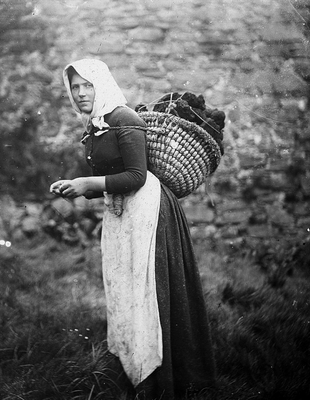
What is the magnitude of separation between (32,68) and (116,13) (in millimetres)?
751

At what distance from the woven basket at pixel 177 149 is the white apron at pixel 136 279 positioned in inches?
3.5

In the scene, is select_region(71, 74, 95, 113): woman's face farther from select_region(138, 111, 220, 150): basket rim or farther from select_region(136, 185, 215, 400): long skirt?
select_region(136, 185, 215, 400): long skirt

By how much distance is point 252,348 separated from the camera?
293cm

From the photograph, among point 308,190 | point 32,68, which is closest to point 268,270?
point 308,190

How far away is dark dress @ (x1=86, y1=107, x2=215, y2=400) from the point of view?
2.16 meters

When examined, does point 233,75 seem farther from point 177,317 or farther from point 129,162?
point 177,317

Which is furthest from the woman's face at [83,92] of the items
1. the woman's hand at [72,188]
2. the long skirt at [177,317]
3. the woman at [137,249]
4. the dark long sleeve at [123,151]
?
the long skirt at [177,317]

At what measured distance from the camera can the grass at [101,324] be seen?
8.34 feet

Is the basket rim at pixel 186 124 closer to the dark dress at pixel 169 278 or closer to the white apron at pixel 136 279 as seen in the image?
the dark dress at pixel 169 278

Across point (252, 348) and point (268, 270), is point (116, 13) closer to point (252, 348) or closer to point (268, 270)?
point (268, 270)

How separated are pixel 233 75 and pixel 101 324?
208cm

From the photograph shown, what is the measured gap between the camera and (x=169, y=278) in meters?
2.31

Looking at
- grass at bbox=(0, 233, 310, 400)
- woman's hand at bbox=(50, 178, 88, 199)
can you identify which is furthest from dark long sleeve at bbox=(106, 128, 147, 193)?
grass at bbox=(0, 233, 310, 400)

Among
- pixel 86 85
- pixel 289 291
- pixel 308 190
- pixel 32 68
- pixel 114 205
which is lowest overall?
pixel 289 291
